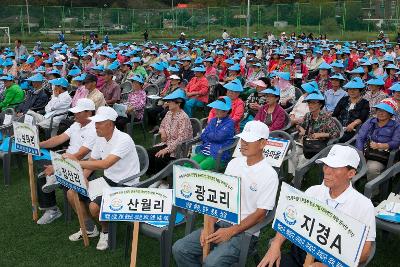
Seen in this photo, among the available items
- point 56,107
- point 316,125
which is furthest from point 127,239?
point 56,107

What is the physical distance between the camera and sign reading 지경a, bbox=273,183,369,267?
3029 millimetres

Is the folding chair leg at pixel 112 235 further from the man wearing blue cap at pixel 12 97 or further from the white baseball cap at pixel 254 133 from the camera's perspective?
the man wearing blue cap at pixel 12 97

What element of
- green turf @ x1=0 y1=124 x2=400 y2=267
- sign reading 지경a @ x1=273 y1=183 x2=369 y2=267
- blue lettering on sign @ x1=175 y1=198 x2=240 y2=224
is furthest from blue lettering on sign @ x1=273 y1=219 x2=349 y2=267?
green turf @ x1=0 y1=124 x2=400 y2=267

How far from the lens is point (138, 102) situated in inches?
379

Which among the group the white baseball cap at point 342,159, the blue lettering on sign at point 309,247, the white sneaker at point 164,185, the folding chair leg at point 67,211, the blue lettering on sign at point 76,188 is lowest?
the folding chair leg at point 67,211

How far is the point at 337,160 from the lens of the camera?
359cm

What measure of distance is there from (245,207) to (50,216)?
10.3 feet

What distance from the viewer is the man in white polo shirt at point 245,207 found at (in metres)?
4.07

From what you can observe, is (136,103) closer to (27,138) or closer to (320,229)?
(27,138)

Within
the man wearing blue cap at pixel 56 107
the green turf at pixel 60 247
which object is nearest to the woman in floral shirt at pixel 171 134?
the green turf at pixel 60 247

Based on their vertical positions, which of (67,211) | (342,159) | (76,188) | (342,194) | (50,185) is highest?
(342,159)

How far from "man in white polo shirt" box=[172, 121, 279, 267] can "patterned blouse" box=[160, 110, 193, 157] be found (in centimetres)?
251

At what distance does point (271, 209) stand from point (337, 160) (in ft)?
2.66

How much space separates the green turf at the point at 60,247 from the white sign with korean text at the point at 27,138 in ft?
3.19
